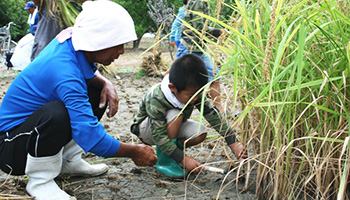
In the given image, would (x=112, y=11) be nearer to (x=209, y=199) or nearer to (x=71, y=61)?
(x=71, y=61)

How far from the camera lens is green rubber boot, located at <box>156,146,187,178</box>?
217 cm

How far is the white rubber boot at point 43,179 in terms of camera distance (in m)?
1.83

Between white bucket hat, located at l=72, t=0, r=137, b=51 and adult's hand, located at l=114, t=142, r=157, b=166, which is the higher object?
white bucket hat, located at l=72, t=0, r=137, b=51

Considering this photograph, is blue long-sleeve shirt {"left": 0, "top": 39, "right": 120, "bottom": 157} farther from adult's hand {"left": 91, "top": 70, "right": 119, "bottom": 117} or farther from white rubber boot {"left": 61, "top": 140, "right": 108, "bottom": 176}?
white rubber boot {"left": 61, "top": 140, "right": 108, "bottom": 176}

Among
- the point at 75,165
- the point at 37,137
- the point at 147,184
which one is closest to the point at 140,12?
the point at 75,165

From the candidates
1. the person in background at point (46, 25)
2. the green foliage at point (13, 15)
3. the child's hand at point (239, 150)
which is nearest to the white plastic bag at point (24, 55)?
the person in background at point (46, 25)

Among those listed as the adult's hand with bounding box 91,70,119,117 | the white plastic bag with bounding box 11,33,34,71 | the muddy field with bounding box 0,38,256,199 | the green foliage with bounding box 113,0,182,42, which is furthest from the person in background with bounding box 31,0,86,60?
the green foliage with bounding box 113,0,182,42

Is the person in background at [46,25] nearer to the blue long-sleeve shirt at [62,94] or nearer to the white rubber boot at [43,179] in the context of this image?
the blue long-sleeve shirt at [62,94]

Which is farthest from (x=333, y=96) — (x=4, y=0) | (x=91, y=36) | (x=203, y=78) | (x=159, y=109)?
(x=4, y=0)

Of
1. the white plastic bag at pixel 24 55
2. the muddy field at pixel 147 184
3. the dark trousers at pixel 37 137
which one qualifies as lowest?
the muddy field at pixel 147 184

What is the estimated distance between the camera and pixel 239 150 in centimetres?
201

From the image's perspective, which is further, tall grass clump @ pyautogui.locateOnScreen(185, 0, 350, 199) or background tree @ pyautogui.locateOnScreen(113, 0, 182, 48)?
background tree @ pyautogui.locateOnScreen(113, 0, 182, 48)

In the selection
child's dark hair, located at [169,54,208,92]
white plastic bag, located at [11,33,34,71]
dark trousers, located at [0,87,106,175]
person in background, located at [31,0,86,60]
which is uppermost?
person in background, located at [31,0,86,60]

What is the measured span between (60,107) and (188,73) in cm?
68
